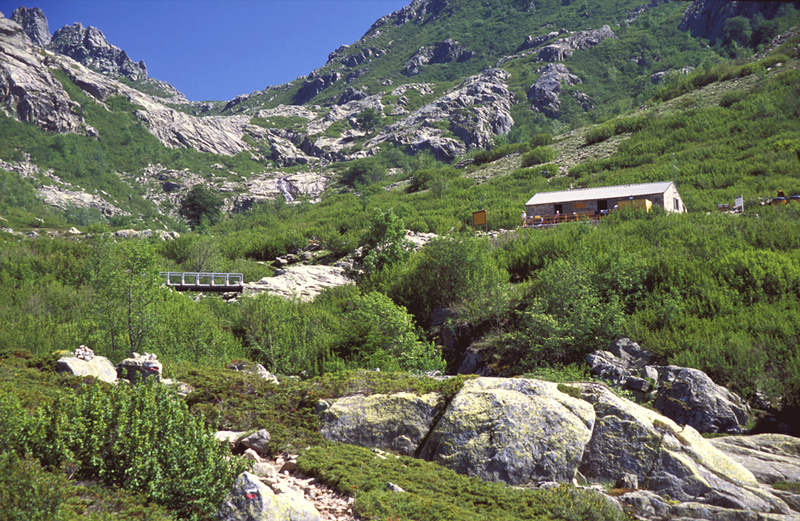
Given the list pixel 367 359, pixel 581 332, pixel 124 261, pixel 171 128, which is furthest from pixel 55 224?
pixel 171 128

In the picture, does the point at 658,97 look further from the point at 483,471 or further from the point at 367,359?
the point at 483,471

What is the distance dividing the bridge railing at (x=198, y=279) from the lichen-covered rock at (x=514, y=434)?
2042 cm

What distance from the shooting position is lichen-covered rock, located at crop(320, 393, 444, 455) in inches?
373

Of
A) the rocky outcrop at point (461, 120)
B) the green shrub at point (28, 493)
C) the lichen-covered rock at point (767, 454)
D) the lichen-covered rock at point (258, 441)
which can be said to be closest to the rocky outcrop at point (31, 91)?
the rocky outcrop at point (461, 120)

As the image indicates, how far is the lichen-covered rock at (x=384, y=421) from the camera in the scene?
9477 millimetres

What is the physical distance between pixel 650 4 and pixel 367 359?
195 m

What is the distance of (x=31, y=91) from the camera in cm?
9125

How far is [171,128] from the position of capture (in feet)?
381

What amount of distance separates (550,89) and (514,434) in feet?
451

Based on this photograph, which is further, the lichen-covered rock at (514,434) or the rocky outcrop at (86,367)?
the rocky outcrop at (86,367)

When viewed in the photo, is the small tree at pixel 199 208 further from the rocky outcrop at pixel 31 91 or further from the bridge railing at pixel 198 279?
the bridge railing at pixel 198 279

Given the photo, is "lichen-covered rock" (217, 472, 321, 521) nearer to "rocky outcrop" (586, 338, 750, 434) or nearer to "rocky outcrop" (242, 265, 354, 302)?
"rocky outcrop" (586, 338, 750, 434)

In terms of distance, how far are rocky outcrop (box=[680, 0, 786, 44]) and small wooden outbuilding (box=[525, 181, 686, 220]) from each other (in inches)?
4634

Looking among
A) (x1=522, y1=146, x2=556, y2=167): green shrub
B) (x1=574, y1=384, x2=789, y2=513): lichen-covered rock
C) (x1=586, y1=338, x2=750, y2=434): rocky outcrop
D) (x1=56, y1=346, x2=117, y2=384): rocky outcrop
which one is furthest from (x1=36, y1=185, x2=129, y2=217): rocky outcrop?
(x1=574, y1=384, x2=789, y2=513): lichen-covered rock
